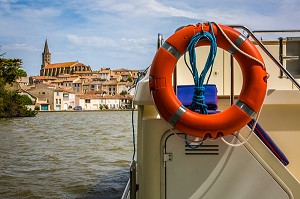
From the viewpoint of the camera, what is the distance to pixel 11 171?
11.0 metres

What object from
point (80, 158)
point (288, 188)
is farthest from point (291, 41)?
point (80, 158)

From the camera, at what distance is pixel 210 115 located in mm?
2723

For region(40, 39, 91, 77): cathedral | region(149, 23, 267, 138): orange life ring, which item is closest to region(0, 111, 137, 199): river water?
region(149, 23, 267, 138): orange life ring

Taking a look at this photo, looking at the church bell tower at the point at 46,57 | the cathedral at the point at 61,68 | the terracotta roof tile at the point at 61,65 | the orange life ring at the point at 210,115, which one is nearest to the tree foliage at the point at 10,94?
the orange life ring at the point at 210,115

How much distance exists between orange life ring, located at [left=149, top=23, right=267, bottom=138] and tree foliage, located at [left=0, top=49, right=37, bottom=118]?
141 ft

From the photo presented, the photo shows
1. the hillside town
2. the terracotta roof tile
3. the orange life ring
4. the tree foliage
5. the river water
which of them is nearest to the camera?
the orange life ring

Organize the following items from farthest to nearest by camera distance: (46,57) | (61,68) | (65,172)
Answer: (46,57), (61,68), (65,172)

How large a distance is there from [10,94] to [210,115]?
167 feet

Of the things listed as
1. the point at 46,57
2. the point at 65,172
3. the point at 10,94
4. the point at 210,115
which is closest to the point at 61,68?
the point at 46,57

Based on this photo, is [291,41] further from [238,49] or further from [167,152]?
[167,152]

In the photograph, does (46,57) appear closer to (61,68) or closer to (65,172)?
(61,68)

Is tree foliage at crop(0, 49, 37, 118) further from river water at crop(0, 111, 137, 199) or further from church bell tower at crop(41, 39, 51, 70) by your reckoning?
church bell tower at crop(41, 39, 51, 70)

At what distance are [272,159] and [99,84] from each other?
353 feet

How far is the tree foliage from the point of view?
146 feet
